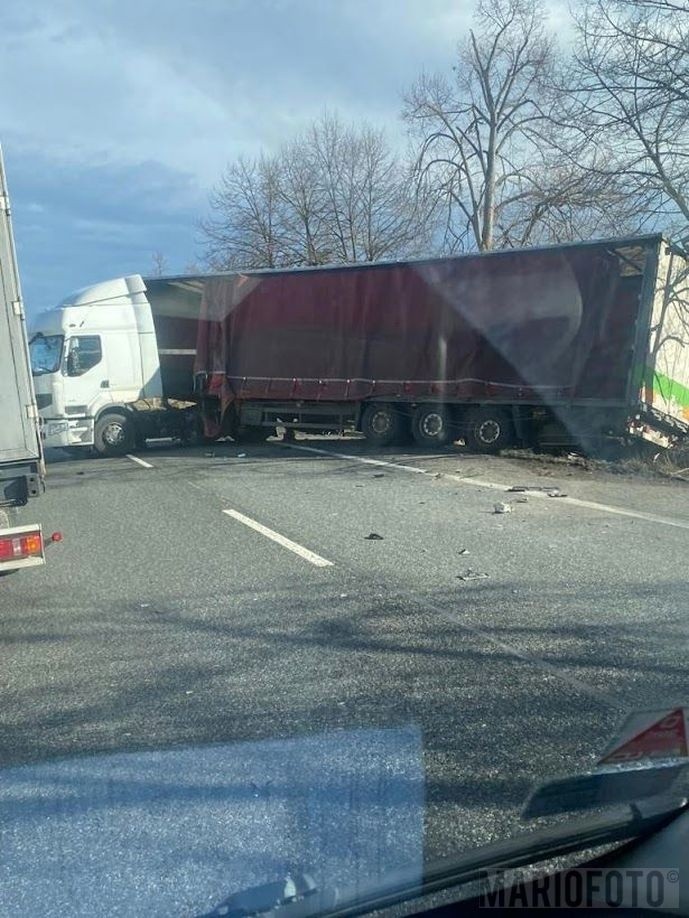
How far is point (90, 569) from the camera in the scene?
28.1 ft

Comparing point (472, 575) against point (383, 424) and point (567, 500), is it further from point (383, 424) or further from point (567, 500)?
point (383, 424)

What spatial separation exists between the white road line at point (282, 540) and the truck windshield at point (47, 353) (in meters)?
9.69

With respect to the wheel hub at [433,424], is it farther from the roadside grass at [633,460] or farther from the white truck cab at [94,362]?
the white truck cab at [94,362]

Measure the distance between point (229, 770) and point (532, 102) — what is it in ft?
109

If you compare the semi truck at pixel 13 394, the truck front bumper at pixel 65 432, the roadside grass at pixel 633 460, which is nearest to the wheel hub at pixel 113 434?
the truck front bumper at pixel 65 432

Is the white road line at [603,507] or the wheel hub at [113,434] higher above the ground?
the white road line at [603,507]

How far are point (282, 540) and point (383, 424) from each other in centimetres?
1008

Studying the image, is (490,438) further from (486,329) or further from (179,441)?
(179,441)

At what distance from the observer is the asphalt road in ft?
14.4

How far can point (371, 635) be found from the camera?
6.12 m

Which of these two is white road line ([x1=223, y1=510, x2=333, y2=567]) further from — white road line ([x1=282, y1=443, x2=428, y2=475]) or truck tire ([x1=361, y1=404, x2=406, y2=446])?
truck tire ([x1=361, y1=404, x2=406, y2=446])

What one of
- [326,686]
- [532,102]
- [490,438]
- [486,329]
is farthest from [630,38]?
[326,686]

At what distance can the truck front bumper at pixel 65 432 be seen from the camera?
19.6m

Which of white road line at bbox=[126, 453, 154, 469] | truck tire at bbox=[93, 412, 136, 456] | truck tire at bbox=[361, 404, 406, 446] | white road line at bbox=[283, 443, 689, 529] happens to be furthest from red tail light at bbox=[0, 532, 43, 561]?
truck tire at bbox=[93, 412, 136, 456]
